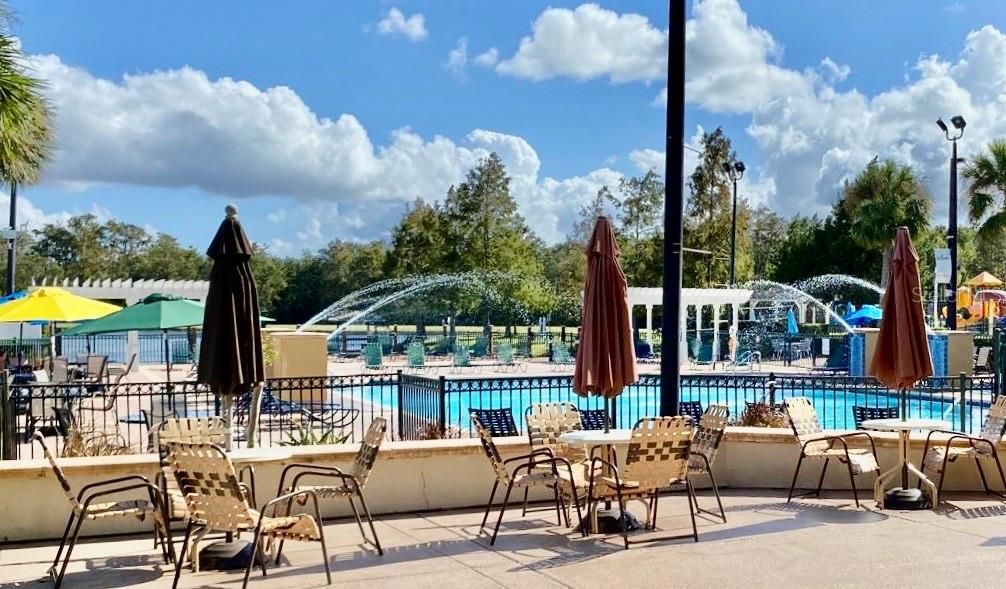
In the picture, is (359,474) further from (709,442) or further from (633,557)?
(709,442)

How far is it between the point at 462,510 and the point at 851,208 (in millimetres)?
45490

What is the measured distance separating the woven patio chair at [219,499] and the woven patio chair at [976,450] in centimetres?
581

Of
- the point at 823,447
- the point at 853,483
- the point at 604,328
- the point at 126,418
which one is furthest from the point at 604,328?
the point at 126,418

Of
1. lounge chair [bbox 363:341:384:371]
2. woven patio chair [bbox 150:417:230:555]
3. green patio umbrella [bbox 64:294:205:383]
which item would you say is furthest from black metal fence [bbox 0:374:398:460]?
lounge chair [bbox 363:341:384:371]

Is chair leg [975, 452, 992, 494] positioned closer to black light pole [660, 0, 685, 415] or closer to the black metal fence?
black light pole [660, 0, 685, 415]

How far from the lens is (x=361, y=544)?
7348mm

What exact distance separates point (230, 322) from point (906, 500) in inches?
233

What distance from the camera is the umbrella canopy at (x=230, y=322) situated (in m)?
7.07

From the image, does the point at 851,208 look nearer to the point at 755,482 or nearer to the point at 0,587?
the point at 755,482

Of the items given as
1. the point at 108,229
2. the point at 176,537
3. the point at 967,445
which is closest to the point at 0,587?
the point at 176,537

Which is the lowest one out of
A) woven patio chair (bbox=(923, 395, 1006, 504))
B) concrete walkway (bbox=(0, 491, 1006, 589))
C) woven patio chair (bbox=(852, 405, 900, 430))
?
concrete walkway (bbox=(0, 491, 1006, 589))

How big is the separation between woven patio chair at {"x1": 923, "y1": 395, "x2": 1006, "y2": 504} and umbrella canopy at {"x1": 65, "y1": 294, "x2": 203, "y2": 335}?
1029cm

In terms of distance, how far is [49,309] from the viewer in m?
16.6

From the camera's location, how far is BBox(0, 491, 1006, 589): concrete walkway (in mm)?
6238
